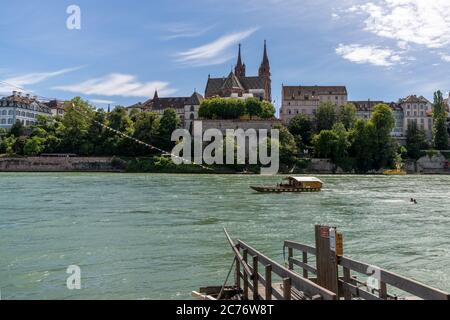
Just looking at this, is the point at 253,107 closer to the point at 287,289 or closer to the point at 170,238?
the point at 170,238

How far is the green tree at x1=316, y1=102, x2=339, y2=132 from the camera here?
129375 mm

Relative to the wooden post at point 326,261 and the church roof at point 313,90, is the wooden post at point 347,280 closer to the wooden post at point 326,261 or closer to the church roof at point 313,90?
the wooden post at point 326,261

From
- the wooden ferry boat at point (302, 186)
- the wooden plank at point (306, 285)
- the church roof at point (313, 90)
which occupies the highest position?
→ the church roof at point (313, 90)

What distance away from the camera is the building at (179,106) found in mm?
144000

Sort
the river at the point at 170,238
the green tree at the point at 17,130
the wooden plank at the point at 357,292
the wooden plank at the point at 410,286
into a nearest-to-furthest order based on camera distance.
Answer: the wooden plank at the point at 410,286, the wooden plank at the point at 357,292, the river at the point at 170,238, the green tree at the point at 17,130

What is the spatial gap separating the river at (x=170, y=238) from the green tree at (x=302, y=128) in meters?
84.6

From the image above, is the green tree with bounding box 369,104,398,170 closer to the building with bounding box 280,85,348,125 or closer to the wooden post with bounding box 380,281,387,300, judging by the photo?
the building with bounding box 280,85,348,125

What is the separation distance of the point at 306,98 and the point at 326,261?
13811 centimetres

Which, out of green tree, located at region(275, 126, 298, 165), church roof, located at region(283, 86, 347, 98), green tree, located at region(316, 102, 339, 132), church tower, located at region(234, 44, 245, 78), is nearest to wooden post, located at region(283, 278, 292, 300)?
green tree, located at region(275, 126, 298, 165)

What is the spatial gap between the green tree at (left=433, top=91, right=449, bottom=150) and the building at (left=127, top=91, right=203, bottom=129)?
67.4 metres

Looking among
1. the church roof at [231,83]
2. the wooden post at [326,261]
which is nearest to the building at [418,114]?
the church roof at [231,83]

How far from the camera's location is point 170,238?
22828 mm

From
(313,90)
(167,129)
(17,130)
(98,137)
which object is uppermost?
(313,90)

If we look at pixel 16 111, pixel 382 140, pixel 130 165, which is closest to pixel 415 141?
pixel 382 140
